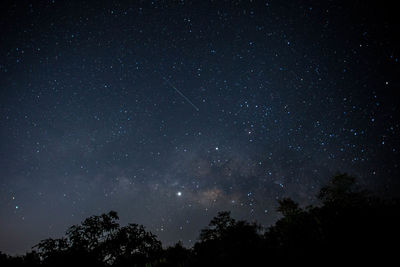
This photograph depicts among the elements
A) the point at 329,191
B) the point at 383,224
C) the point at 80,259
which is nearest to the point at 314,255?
the point at 383,224

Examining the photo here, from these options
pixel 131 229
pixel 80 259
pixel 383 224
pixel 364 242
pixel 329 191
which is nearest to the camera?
pixel 364 242

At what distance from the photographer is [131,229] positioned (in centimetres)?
2169

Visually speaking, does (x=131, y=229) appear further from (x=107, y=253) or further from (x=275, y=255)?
(x=275, y=255)

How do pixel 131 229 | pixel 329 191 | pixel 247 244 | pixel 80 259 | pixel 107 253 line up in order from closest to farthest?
pixel 247 244 → pixel 80 259 → pixel 107 253 → pixel 131 229 → pixel 329 191

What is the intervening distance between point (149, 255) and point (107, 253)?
428cm

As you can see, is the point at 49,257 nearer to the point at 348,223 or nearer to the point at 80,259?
the point at 80,259

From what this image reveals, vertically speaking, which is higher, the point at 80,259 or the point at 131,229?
the point at 131,229

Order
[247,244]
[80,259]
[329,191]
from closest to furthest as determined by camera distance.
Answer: [247,244], [80,259], [329,191]

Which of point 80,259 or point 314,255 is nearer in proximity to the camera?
point 314,255

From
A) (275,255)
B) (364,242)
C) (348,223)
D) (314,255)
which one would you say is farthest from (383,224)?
(275,255)

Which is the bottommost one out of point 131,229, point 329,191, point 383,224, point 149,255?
point 149,255

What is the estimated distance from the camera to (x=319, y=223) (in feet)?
17.1

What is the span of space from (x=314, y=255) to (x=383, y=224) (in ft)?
7.05

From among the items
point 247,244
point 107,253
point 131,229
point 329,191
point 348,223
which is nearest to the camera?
point 348,223
